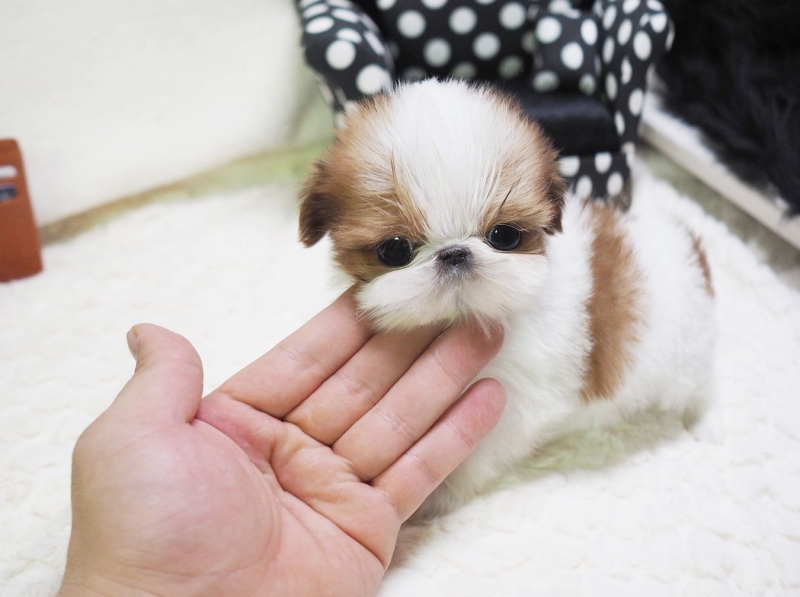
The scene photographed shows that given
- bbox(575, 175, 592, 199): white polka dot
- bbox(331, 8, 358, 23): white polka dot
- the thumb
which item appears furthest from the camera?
bbox(575, 175, 592, 199): white polka dot

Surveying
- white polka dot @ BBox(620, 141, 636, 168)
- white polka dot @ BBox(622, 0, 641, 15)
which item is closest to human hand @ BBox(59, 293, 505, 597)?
white polka dot @ BBox(620, 141, 636, 168)

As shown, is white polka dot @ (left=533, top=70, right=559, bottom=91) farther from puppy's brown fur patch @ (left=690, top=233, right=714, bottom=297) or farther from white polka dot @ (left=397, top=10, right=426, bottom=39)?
puppy's brown fur patch @ (left=690, top=233, right=714, bottom=297)

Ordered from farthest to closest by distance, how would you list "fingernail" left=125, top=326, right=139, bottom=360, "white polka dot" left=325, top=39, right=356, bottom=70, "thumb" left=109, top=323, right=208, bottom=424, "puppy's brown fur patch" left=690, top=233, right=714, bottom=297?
"white polka dot" left=325, top=39, right=356, bottom=70
"puppy's brown fur patch" left=690, top=233, right=714, bottom=297
"fingernail" left=125, top=326, right=139, bottom=360
"thumb" left=109, top=323, right=208, bottom=424

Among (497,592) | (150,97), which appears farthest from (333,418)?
(150,97)

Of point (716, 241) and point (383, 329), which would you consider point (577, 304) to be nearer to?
point (383, 329)

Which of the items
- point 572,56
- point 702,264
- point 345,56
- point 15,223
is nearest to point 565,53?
point 572,56

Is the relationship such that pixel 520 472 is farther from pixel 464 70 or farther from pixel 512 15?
pixel 512 15
